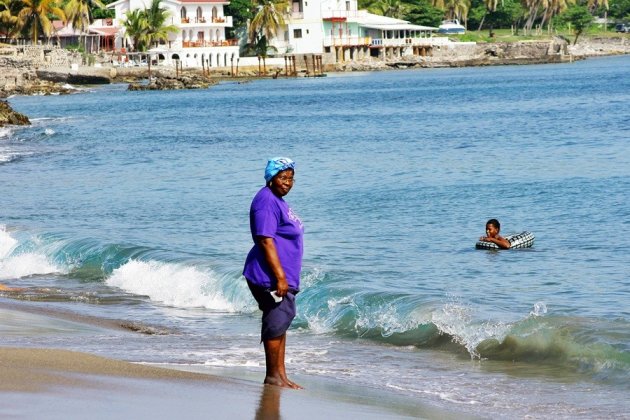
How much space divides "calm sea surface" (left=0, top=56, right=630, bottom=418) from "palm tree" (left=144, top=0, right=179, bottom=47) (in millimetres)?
59834

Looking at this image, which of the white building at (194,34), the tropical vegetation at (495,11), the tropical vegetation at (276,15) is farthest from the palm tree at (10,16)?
the tropical vegetation at (495,11)

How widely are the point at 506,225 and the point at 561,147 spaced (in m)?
15.9

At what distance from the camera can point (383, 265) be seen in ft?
55.7

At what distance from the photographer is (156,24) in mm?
108500

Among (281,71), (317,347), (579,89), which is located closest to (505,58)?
(281,71)

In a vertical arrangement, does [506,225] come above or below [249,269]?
below

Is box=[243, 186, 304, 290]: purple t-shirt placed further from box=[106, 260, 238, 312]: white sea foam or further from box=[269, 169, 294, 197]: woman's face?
box=[106, 260, 238, 312]: white sea foam

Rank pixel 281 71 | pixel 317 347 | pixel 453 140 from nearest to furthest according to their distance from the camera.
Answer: pixel 317 347
pixel 453 140
pixel 281 71

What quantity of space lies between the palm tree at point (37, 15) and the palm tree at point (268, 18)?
19771 mm

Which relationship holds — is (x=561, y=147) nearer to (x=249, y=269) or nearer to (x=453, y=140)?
(x=453, y=140)

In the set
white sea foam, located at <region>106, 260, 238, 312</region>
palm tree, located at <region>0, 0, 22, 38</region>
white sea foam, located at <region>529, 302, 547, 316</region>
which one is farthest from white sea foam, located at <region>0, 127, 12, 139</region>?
palm tree, located at <region>0, 0, 22, 38</region>

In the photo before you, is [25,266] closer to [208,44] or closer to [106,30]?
[208,44]

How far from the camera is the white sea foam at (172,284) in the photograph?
14766 mm

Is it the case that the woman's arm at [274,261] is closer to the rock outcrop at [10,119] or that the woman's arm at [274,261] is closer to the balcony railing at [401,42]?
the rock outcrop at [10,119]
